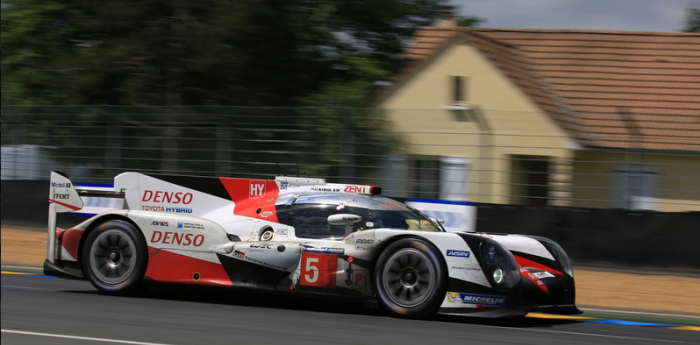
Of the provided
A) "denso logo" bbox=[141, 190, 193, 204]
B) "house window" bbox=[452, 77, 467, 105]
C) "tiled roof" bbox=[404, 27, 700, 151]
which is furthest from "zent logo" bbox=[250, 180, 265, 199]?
"house window" bbox=[452, 77, 467, 105]

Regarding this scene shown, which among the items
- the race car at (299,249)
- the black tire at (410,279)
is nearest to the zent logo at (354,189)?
the race car at (299,249)

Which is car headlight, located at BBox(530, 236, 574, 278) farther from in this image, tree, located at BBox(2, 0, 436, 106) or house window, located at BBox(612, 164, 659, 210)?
tree, located at BBox(2, 0, 436, 106)

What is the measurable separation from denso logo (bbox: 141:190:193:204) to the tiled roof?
10.7 m

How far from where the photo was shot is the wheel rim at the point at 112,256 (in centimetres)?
718

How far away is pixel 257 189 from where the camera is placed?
740 cm

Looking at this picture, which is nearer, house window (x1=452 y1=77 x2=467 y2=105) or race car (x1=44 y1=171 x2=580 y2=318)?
race car (x1=44 y1=171 x2=580 y2=318)

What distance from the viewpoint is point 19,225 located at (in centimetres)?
1387

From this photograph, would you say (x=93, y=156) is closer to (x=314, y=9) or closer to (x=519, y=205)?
(x=314, y=9)

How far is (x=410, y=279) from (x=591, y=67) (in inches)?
582

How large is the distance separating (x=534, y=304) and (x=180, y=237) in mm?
3232

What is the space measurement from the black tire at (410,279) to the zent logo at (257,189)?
152cm

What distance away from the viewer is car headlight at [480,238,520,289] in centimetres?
617

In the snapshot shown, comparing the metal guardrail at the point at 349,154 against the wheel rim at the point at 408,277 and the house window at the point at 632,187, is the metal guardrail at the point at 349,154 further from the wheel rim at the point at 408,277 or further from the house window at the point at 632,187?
the wheel rim at the point at 408,277

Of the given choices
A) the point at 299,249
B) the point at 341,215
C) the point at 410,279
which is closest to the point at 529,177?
the point at 341,215
